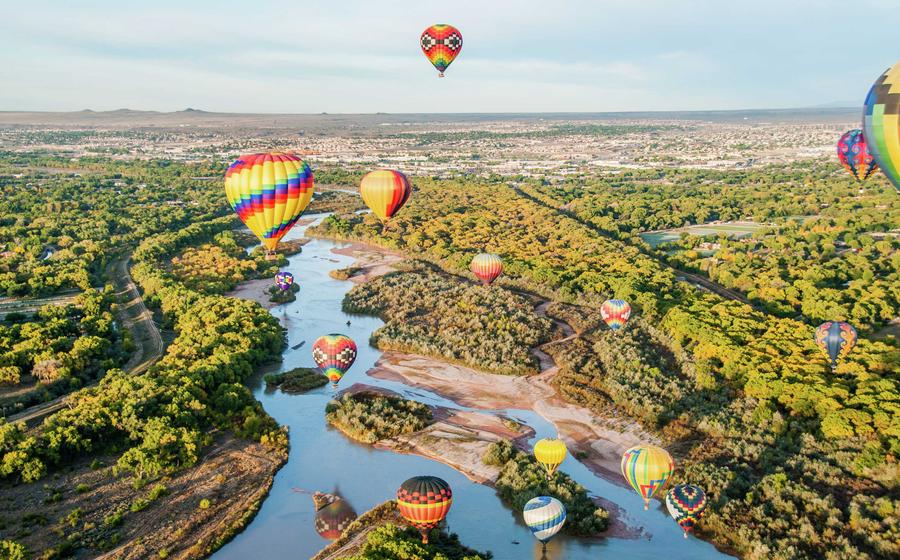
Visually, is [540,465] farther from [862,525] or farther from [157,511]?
[157,511]

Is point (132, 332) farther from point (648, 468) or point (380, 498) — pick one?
point (648, 468)

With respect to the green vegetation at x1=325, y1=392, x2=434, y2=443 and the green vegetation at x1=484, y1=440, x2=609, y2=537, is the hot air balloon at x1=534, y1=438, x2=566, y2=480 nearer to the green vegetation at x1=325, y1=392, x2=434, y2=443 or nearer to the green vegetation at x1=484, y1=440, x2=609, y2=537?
the green vegetation at x1=484, y1=440, x2=609, y2=537

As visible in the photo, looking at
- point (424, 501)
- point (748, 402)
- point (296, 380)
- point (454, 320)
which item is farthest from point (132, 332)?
point (748, 402)

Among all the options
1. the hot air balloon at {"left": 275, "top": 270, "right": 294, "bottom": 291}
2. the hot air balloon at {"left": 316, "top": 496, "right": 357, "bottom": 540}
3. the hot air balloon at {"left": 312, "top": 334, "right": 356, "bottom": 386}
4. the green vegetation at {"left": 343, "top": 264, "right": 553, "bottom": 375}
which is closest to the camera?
the hot air balloon at {"left": 316, "top": 496, "right": 357, "bottom": 540}

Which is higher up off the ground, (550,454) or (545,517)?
(550,454)

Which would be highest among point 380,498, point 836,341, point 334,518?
point 836,341

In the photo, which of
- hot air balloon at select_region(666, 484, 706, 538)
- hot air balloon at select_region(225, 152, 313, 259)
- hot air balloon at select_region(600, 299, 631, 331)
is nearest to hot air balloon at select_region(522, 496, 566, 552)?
hot air balloon at select_region(666, 484, 706, 538)

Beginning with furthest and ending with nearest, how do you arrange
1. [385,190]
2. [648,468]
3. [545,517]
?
[385,190], [648,468], [545,517]
